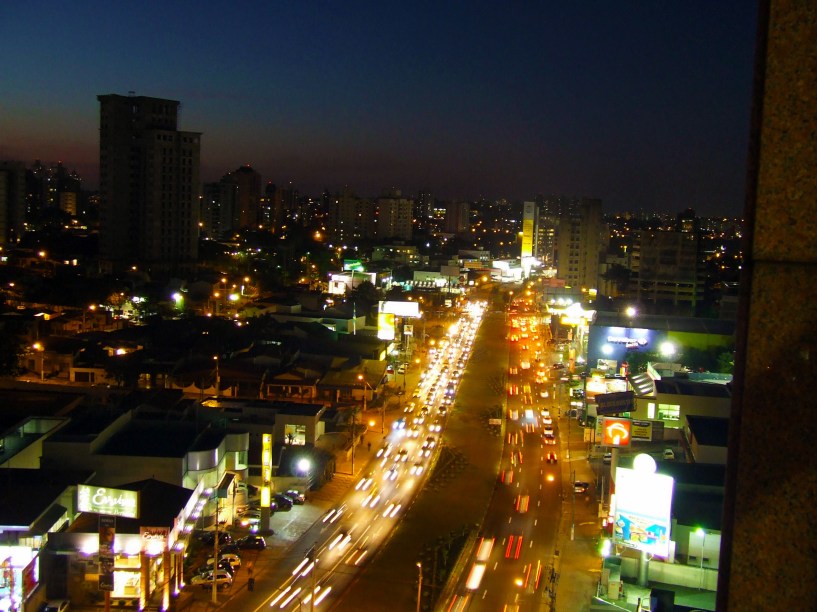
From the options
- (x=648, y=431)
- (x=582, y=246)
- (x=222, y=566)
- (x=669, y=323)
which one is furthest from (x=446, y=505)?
(x=582, y=246)

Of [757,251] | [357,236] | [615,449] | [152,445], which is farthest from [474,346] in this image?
[357,236]

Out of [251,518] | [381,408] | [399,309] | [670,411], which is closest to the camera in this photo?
[251,518]

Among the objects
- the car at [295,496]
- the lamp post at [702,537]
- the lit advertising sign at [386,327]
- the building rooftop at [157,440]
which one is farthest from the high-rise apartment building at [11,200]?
the lamp post at [702,537]

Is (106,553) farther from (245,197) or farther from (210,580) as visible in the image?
(245,197)

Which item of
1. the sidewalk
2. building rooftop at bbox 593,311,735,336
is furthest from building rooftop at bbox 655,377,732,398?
building rooftop at bbox 593,311,735,336

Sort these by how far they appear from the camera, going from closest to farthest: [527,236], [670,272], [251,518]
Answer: [251,518]
[670,272]
[527,236]

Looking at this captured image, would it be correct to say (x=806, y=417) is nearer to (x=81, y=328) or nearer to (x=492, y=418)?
(x=492, y=418)

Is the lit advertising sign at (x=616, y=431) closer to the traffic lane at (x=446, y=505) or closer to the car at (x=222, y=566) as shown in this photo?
the traffic lane at (x=446, y=505)
